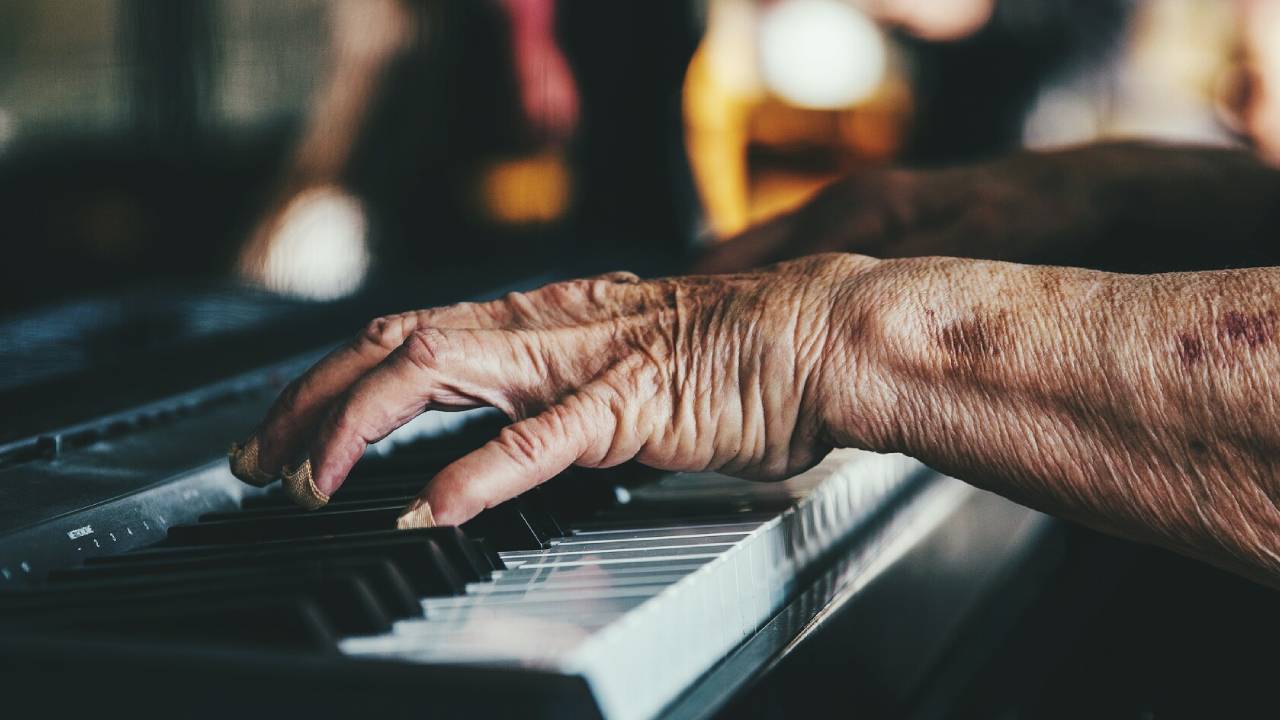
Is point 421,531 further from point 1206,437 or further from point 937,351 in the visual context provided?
point 1206,437

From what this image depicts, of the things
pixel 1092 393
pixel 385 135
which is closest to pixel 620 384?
pixel 1092 393

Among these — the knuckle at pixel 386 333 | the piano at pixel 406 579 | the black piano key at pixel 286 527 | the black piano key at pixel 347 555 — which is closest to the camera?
the piano at pixel 406 579

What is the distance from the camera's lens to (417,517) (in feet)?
2.52

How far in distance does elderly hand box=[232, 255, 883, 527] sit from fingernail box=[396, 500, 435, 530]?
0.25 ft

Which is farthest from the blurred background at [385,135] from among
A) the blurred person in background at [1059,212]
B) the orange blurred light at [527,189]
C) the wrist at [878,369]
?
the wrist at [878,369]

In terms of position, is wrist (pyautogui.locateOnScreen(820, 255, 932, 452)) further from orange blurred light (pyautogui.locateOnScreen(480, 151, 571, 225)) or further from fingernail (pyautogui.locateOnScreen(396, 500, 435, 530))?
orange blurred light (pyautogui.locateOnScreen(480, 151, 571, 225))

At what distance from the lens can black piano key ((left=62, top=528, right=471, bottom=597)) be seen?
2.21 ft

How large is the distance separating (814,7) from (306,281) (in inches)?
92.0

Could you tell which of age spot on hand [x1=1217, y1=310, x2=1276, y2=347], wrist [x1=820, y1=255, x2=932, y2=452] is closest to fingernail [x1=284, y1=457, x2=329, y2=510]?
wrist [x1=820, y1=255, x2=932, y2=452]

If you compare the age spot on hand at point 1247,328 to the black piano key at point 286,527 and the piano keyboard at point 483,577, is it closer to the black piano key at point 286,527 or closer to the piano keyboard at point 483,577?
the piano keyboard at point 483,577

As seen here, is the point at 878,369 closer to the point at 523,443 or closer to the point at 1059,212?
the point at 523,443

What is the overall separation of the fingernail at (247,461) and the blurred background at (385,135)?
0.22 meters

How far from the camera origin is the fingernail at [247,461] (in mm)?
866

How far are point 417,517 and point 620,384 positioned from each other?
0.17 meters
